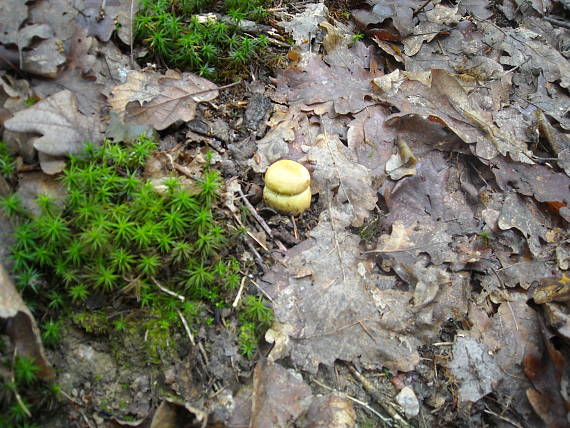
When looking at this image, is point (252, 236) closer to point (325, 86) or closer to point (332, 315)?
point (332, 315)

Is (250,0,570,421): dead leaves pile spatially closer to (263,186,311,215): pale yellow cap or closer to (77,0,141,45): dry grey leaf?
(263,186,311,215): pale yellow cap

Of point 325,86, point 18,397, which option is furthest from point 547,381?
point 18,397

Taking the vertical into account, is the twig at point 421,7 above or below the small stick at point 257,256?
above

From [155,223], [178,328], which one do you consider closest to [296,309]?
[178,328]

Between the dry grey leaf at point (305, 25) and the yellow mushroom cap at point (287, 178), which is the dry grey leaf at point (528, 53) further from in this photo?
the yellow mushroom cap at point (287, 178)

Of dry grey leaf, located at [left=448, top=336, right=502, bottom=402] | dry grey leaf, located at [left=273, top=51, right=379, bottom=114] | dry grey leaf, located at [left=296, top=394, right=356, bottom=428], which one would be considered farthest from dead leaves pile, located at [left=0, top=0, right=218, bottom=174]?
dry grey leaf, located at [left=448, top=336, right=502, bottom=402]

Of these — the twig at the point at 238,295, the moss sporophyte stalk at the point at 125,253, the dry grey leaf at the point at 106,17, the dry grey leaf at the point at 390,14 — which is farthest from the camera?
the dry grey leaf at the point at 390,14

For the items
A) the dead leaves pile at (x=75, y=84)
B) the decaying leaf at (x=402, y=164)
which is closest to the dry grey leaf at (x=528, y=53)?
the decaying leaf at (x=402, y=164)
